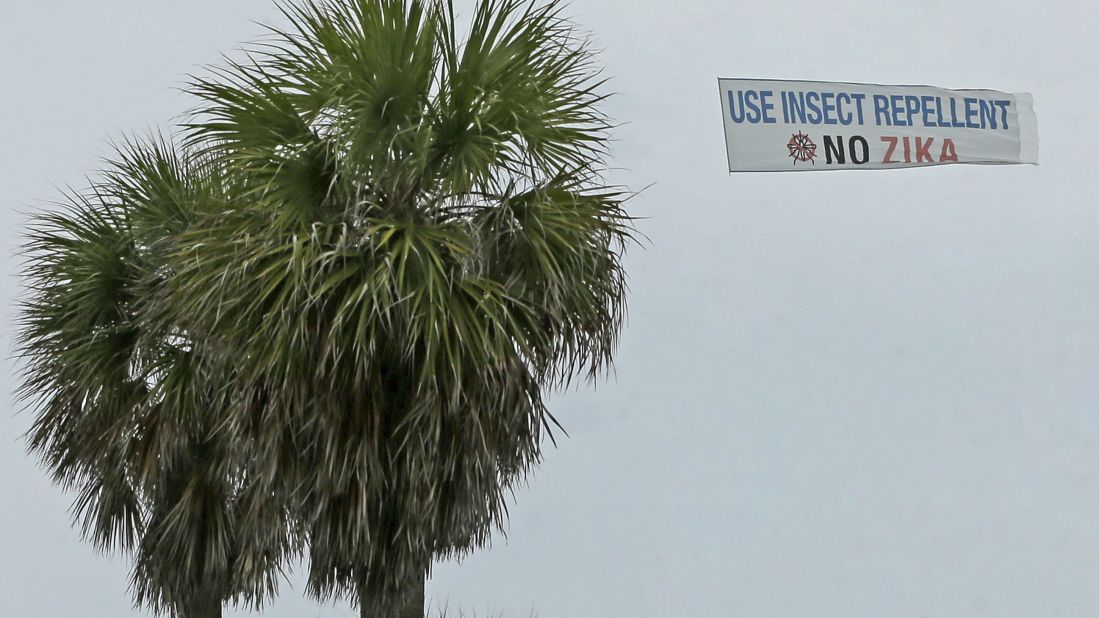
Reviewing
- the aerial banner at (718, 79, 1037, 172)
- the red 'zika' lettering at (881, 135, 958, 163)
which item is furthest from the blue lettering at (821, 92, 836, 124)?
the red 'zika' lettering at (881, 135, 958, 163)

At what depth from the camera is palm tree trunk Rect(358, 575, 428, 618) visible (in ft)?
35.0

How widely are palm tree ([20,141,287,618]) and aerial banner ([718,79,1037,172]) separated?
4.80 m

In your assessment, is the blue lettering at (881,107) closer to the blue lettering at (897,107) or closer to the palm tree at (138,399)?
the blue lettering at (897,107)

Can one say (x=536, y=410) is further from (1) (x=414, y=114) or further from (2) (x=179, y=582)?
(2) (x=179, y=582)

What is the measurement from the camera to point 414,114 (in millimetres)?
10586

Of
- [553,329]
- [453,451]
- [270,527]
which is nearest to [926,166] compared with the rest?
[553,329]

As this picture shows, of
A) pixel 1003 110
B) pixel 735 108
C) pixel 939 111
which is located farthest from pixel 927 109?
pixel 735 108

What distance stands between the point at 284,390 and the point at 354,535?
1.15m

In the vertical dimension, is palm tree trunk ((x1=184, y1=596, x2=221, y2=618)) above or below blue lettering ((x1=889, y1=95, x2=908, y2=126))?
below

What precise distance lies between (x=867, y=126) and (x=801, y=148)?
855mm

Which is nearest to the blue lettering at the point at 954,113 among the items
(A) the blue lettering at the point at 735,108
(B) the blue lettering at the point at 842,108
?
(B) the blue lettering at the point at 842,108

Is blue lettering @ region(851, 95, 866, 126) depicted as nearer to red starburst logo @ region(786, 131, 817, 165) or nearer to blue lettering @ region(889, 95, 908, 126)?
blue lettering @ region(889, 95, 908, 126)

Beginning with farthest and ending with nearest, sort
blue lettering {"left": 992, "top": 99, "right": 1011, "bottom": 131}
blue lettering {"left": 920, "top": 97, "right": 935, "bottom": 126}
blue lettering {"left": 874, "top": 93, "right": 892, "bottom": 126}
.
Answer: blue lettering {"left": 992, "top": 99, "right": 1011, "bottom": 131} → blue lettering {"left": 920, "top": 97, "right": 935, "bottom": 126} → blue lettering {"left": 874, "top": 93, "right": 892, "bottom": 126}

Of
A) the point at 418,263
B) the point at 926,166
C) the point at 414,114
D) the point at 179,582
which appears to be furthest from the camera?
the point at 926,166
